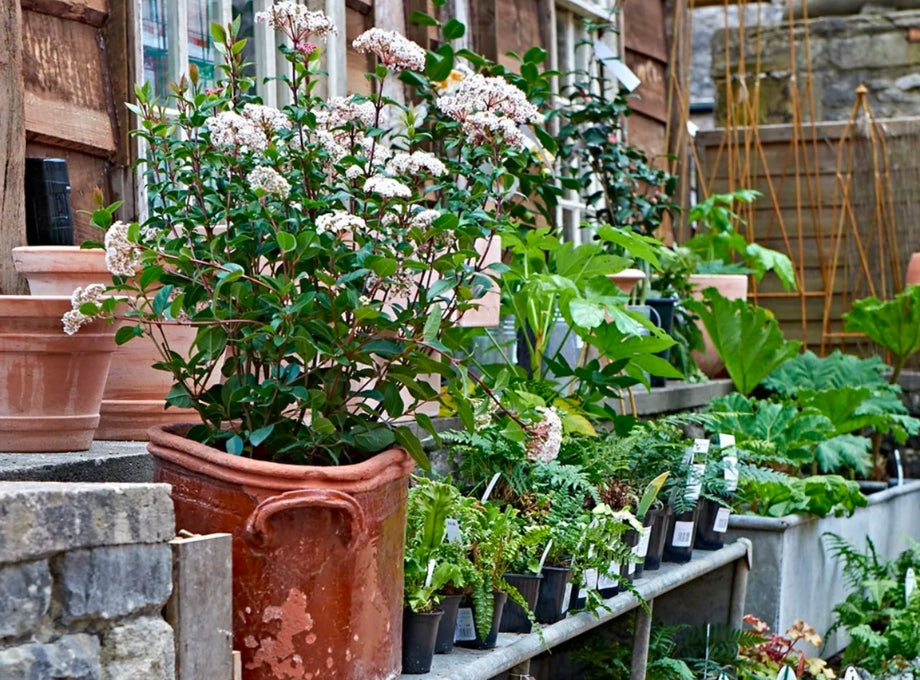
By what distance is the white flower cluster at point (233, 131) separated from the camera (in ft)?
6.66

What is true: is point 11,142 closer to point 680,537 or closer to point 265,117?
point 265,117

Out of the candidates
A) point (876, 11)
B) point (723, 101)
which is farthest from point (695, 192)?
point (876, 11)

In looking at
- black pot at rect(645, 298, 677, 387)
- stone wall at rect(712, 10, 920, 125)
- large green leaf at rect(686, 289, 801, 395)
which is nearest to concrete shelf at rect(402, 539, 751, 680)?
black pot at rect(645, 298, 677, 387)

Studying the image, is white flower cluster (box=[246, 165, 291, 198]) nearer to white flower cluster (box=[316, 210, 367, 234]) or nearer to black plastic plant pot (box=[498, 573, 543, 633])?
white flower cluster (box=[316, 210, 367, 234])

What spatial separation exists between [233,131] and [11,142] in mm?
779

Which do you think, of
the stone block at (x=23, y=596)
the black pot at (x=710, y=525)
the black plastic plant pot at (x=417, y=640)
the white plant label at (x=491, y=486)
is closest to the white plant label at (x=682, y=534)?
the black pot at (x=710, y=525)

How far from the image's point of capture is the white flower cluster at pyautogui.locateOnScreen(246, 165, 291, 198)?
2.03 metres

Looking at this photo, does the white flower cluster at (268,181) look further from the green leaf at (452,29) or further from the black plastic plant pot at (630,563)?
the black plastic plant pot at (630,563)

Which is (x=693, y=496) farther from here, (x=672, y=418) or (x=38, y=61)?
(x=38, y=61)

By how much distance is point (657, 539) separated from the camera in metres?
3.40

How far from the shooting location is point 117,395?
2676mm

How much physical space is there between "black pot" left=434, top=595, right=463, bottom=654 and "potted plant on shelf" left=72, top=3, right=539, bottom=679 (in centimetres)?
29

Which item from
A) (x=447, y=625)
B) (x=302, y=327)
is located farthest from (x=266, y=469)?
(x=447, y=625)

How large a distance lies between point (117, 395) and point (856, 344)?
17.0ft
